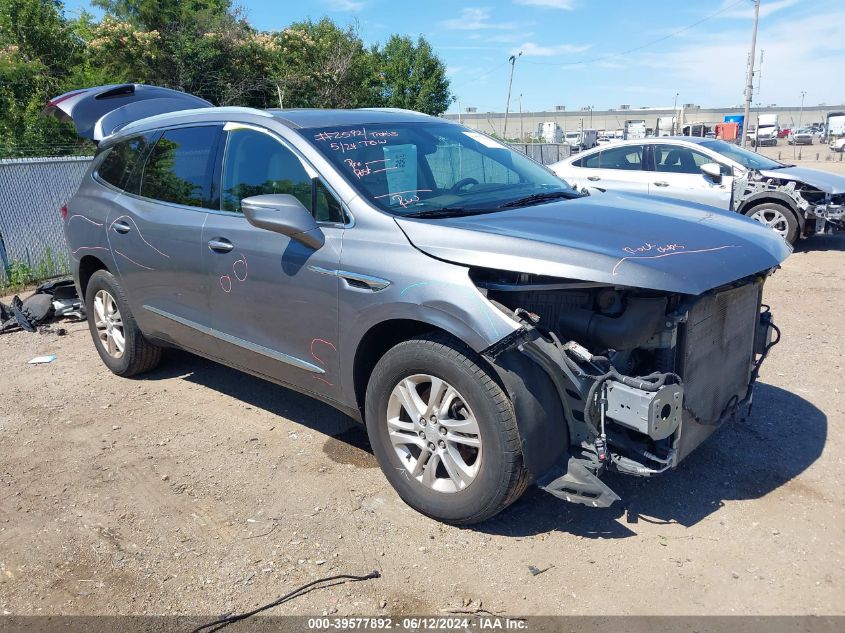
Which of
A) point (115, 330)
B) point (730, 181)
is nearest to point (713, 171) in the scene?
point (730, 181)

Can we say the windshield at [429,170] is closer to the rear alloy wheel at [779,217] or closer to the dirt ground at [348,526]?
the dirt ground at [348,526]

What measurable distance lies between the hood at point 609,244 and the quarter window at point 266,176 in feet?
1.89

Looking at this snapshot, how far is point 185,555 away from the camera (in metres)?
3.27

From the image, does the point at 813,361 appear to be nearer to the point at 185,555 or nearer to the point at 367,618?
the point at 367,618

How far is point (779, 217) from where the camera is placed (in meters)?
10.3

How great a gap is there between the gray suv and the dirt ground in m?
0.33

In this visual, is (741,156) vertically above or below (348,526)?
above

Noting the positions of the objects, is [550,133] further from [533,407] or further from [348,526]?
[533,407]

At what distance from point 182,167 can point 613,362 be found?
3.10 m

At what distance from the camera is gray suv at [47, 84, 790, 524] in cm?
300

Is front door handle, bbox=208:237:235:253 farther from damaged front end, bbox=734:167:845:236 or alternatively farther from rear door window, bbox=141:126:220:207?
damaged front end, bbox=734:167:845:236

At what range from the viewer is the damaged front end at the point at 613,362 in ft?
9.64

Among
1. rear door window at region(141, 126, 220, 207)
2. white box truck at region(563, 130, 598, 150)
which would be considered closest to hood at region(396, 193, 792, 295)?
rear door window at region(141, 126, 220, 207)

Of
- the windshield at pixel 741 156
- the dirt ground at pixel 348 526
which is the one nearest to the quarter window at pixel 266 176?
Result: the dirt ground at pixel 348 526
